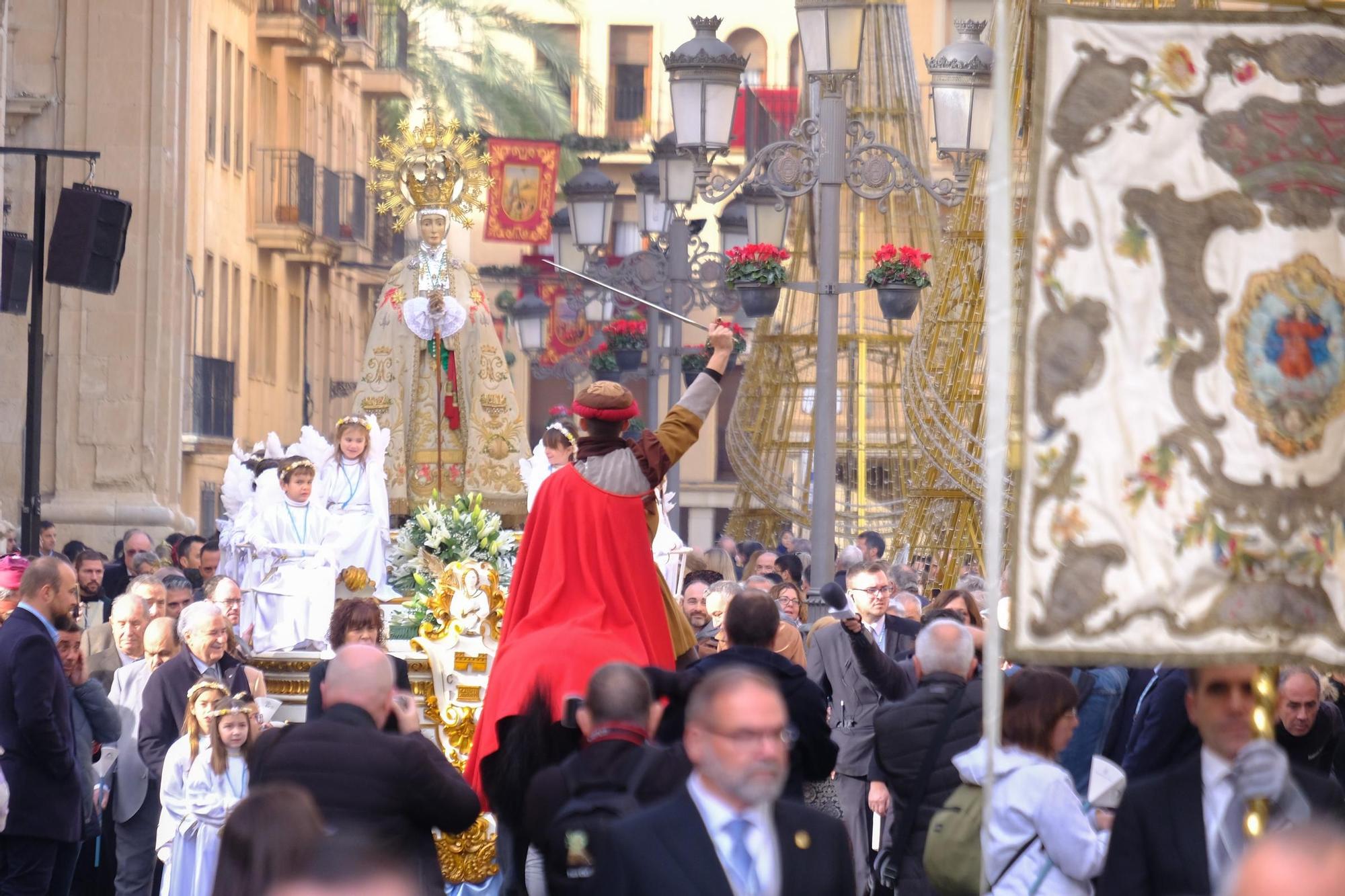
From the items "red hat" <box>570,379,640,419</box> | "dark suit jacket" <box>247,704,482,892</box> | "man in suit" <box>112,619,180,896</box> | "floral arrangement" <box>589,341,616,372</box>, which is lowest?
"man in suit" <box>112,619,180,896</box>

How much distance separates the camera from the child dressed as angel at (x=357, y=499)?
1413 cm

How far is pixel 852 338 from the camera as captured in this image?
2491 centimetres

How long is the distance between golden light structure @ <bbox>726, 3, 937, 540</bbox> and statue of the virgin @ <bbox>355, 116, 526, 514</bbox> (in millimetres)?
6699

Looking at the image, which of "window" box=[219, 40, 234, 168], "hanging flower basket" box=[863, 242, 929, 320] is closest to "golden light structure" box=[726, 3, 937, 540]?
"hanging flower basket" box=[863, 242, 929, 320]

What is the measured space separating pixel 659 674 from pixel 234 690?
299 cm

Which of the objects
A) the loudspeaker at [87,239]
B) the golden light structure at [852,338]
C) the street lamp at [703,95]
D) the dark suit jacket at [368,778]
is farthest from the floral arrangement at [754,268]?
the dark suit jacket at [368,778]

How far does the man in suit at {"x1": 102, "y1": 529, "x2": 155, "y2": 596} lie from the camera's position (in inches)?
627

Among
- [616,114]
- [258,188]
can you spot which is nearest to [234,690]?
[258,188]

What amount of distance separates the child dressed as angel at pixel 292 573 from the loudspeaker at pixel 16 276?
4.73m

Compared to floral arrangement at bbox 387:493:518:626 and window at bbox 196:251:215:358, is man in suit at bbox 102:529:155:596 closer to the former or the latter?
floral arrangement at bbox 387:493:518:626

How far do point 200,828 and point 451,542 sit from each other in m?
4.93

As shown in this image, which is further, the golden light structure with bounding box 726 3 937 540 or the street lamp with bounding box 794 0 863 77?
the golden light structure with bounding box 726 3 937 540

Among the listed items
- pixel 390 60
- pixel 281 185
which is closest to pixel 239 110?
pixel 281 185

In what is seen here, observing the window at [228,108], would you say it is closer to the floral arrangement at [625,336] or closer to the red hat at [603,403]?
the floral arrangement at [625,336]
